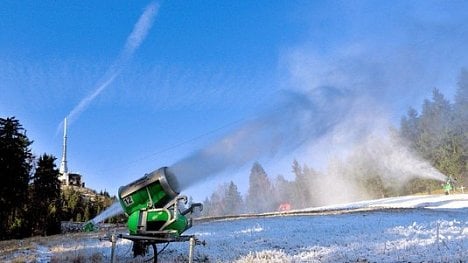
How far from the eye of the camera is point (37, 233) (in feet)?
259

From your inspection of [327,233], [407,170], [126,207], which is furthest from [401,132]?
[126,207]

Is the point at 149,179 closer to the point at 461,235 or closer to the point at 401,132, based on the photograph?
the point at 461,235

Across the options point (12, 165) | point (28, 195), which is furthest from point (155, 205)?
point (28, 195)

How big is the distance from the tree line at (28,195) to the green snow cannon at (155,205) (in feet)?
164

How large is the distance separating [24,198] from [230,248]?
49.4 meters

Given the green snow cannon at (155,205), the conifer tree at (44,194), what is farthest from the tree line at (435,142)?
the green snow cannon at (155,205)

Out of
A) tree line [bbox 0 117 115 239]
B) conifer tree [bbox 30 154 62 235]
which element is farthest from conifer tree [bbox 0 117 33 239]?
conifer tree [bbox 30 154 62 235]

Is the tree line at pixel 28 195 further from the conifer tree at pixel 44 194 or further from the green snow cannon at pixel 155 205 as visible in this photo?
the green snow cannon at pixel 155 205

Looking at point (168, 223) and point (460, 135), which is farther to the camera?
point (460, 135)

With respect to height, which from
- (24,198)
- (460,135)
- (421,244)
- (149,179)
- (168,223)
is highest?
(460,135)

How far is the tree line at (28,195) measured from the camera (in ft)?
187

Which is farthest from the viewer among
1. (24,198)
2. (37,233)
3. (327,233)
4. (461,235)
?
(37,233)

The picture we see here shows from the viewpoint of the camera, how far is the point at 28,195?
71.6m

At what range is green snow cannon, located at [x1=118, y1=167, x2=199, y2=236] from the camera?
10.7 meters
